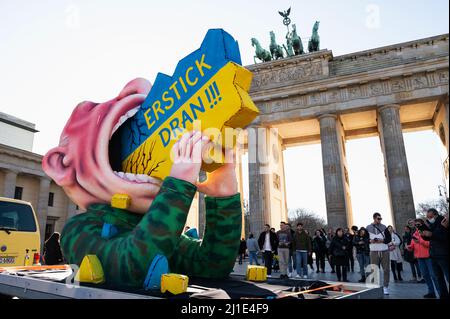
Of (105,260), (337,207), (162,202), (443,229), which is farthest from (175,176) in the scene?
(337,207)

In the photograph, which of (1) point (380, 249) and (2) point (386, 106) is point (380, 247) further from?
(2) point (386, 106)

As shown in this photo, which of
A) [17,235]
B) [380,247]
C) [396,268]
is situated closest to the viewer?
[17,235]

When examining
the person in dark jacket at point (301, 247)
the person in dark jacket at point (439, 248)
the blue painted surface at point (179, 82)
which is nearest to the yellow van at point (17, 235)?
the blue painted surface at point (179, 82)

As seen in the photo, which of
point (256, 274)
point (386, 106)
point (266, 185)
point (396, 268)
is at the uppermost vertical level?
point (386, 106)

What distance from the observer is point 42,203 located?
30391mm

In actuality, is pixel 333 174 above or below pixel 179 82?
above

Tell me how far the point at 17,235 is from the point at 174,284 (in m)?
5.55

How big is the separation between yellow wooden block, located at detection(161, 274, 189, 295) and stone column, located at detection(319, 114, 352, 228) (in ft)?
61.2

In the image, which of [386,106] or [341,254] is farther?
[386,106]

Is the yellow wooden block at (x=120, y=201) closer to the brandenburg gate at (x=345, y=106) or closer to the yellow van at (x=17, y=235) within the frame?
the yellow van at (x=17, y=235)

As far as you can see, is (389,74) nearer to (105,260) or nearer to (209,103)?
(209,103)

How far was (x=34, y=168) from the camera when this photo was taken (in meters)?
30.0

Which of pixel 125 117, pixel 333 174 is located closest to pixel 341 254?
pixel 125 117

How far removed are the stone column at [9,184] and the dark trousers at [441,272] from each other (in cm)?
3053
